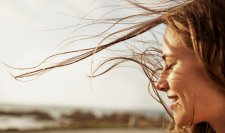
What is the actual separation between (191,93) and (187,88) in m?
0.04

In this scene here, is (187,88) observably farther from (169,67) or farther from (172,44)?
(172,44)

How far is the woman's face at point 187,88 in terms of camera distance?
10.4 feet

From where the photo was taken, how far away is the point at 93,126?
15.0 metres

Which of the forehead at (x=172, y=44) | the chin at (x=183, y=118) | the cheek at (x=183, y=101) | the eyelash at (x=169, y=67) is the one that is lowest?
the chin at (x=183, y=118)

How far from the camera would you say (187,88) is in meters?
3.21

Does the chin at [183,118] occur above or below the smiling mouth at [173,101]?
below

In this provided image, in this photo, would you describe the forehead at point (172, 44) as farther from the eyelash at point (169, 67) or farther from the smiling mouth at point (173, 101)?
the smiling mouth at point (173, 101)

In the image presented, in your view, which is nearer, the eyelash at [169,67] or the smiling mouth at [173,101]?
the smiling mouth at [173,101]

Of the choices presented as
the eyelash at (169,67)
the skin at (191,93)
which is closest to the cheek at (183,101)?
the skin at (191,93)

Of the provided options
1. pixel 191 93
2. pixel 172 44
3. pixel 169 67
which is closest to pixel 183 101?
pixel 191 93

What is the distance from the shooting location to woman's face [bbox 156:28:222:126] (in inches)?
125

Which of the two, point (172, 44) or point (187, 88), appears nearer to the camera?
point (187, 88)

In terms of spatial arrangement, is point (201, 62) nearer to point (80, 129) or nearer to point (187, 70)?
point (187, 70)

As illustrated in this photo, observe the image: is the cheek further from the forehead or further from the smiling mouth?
the forehead
